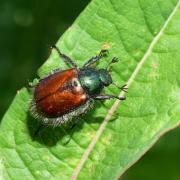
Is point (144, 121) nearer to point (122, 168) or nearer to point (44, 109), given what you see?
point (122, 168)

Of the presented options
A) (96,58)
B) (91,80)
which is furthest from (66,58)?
(91,80)

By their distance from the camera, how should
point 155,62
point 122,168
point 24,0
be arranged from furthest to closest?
point 24,0, point 155,62, point 122,168

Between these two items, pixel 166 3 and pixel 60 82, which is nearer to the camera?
pixel 166 3

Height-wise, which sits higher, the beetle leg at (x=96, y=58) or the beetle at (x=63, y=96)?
the beetle leg at (x=96, y=58)

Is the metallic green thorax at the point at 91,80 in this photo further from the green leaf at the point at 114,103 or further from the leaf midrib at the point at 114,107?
the leaf midrib at the point at 114,107

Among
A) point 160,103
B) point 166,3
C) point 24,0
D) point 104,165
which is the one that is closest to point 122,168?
point 104,165

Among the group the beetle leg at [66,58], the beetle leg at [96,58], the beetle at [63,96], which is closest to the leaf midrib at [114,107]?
the beetle at [63,96]

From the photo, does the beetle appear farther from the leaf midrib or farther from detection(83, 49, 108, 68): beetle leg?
the leaf midrib
